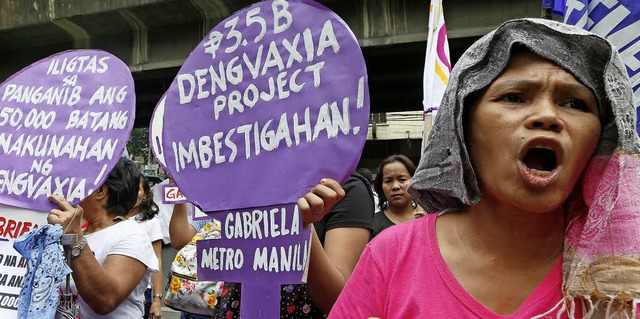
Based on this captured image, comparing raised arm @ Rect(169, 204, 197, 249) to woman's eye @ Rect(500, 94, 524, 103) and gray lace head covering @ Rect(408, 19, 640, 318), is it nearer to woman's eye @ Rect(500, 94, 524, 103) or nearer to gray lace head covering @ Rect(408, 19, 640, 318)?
gray lace head covering @ Rect(408, 19, 640, 318)

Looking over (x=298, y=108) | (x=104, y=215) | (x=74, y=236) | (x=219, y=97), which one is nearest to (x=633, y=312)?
(x=298, y=108)

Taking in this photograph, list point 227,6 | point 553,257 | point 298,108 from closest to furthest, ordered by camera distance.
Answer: point 553,257 < point 298,108 < point 227,6

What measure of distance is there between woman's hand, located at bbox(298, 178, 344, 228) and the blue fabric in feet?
3.21

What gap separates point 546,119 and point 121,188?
199 centimetres

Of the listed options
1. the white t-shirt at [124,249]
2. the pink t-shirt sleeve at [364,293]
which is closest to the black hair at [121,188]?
the white t-shirt at [124,249]

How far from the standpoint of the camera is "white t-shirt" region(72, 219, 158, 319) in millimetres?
2371

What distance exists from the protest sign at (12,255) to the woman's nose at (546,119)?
1788mm

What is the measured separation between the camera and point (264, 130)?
1730mm

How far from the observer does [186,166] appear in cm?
187

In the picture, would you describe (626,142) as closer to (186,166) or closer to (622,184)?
(622,184)

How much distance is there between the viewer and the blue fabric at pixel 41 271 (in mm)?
1989

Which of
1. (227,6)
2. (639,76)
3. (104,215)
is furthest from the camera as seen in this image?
(227,6)

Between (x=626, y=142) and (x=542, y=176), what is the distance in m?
0.17

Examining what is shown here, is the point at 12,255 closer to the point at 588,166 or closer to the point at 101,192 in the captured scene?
the point at 101,192
